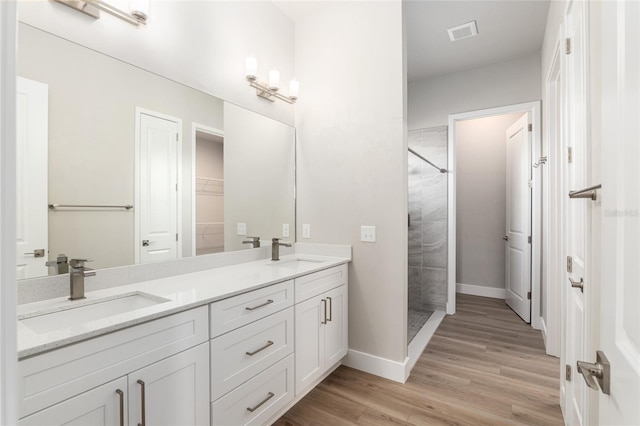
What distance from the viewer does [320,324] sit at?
2102 mm

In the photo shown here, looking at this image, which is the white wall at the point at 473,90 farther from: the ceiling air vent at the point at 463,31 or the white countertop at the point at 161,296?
the white countertop at the point at 161,296

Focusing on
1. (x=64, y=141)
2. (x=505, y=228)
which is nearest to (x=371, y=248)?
(x=64, y=141)

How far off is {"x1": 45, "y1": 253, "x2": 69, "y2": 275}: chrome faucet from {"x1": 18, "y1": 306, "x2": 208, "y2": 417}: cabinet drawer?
1.80 feet

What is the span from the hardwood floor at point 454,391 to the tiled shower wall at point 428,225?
2.86ft

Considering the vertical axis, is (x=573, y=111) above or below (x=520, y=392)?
above

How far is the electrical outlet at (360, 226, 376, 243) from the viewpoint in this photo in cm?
235

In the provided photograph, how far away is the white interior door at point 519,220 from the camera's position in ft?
10.9

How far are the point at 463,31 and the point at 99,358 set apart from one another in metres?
3.55

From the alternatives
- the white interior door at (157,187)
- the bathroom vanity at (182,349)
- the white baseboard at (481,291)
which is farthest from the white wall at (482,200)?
the white interior door at (157,187)

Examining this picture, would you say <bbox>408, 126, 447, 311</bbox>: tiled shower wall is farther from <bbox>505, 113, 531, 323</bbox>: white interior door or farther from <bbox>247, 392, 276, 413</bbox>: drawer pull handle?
<bbox>247, 392, 276, 413</bbox>: drawer pull handle

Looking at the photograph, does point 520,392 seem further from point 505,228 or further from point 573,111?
point 505,228

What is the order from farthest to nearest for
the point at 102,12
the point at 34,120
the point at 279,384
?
1. the point at 279,384
2. the point at 102,12
3. the point at 34,120

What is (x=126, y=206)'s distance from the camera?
1616 mm

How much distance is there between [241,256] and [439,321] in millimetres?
2330
